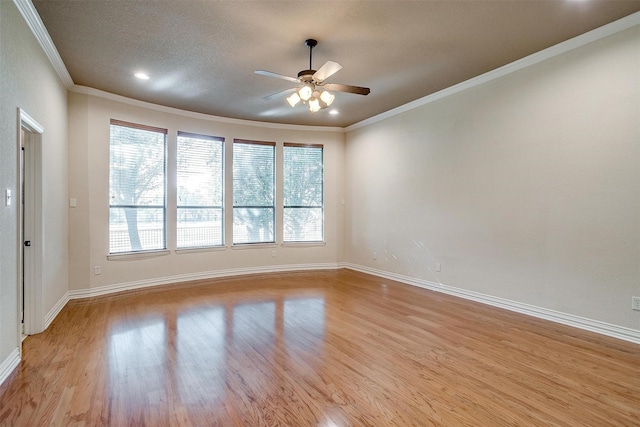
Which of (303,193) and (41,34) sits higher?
(41,34)

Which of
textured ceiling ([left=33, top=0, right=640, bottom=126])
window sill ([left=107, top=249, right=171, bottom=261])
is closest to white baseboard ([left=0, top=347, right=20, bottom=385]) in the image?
window sill ([left=107, top=249, right=171, bottom=261])

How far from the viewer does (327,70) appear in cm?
313

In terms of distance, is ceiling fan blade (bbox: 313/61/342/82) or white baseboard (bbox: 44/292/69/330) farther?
white baseboard (bbox: 44/292/69/330)

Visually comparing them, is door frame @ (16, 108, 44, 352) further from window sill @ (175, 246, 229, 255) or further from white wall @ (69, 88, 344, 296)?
window sill @ (175, 246, 229, 255)

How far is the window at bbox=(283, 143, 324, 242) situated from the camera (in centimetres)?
687

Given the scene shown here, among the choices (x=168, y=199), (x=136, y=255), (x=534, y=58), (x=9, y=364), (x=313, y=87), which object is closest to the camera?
(x=9, y=364)

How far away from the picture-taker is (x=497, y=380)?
8.09ft

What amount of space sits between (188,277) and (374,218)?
3524 mm

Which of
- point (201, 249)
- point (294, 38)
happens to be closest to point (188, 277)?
point (201, 249)

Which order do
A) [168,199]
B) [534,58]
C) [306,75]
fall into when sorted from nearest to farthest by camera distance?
[306,75]
[534,58]
[168,199]

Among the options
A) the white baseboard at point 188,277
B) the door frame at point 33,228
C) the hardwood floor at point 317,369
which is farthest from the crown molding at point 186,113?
the hardwood floor at point 317,369

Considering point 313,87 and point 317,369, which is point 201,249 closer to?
point 313,87

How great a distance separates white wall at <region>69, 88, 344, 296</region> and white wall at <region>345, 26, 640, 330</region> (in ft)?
5.19

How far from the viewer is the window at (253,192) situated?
6426 millimetres
